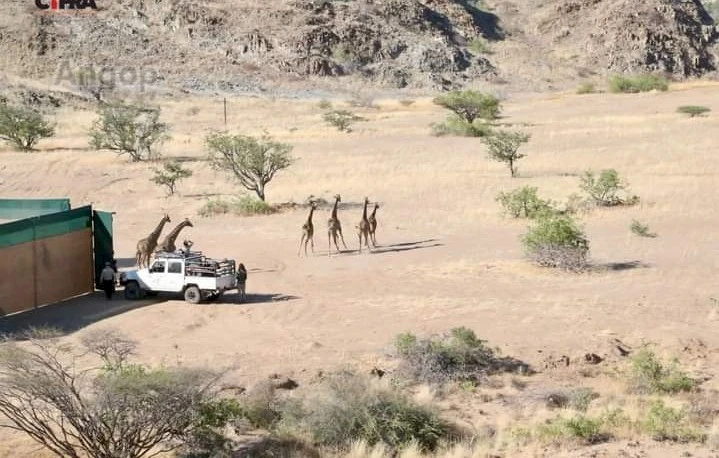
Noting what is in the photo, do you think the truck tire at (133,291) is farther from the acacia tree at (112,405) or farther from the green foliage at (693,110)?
the green foliage at (693,110)

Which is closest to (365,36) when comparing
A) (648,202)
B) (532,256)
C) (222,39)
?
(222,39)

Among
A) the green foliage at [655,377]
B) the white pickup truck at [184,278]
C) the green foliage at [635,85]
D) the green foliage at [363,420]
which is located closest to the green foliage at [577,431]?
the green foliage at [363,420]

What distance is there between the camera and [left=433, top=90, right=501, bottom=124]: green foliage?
55344 mm

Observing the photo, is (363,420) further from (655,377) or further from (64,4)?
(64,4)

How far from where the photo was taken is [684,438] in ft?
40.4

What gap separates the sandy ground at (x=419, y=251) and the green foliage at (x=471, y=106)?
5.18 meters

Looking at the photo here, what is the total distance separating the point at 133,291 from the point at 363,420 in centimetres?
961

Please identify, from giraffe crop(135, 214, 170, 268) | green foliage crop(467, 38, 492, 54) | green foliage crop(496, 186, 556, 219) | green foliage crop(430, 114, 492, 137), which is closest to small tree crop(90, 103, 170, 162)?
green foliage crop(430, 114, 492, 137)

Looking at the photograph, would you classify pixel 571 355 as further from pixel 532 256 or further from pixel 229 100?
pixel 229 100

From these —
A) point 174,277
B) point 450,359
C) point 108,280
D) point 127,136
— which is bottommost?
point 450,359

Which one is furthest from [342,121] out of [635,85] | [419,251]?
[635,85]

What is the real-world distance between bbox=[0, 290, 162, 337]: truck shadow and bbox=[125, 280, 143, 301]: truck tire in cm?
16

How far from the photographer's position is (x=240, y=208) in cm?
3114

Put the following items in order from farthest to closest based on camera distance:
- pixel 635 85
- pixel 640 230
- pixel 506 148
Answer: pixel 635 85 < pixel 506 148 < pixel 640 230
